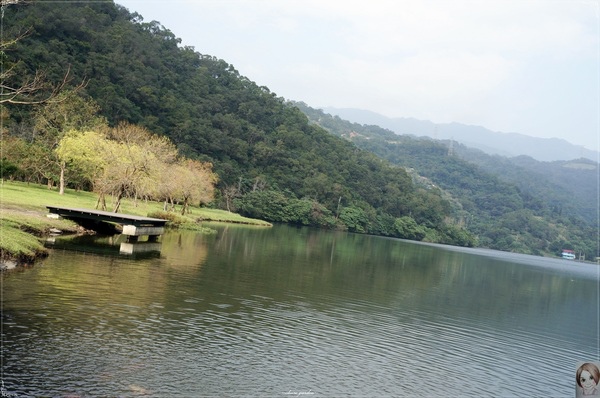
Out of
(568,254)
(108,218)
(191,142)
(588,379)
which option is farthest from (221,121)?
(588,379)

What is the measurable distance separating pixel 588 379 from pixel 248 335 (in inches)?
538

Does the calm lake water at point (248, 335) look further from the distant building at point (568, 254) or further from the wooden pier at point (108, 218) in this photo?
the distant building at point (568, 254)

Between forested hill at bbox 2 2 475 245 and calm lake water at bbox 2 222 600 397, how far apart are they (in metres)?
48.8

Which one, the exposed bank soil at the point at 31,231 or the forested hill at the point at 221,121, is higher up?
the forested hill at the point at 221,121

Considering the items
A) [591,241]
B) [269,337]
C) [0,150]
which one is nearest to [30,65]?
[0,150]

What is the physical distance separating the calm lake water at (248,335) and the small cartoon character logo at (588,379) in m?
8.77

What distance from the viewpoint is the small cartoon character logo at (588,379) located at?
4.94 meters

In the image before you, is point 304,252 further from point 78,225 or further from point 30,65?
point 30,65

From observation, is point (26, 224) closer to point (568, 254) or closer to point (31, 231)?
point (31, 231)

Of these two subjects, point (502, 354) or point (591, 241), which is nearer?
point (502, 354)

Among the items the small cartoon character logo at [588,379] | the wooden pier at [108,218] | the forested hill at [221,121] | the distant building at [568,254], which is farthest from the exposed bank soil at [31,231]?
the distant building at [568,254]

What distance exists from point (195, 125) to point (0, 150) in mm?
69579

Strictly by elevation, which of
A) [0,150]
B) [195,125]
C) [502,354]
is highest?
[195,125]

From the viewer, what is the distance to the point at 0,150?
4916cm
